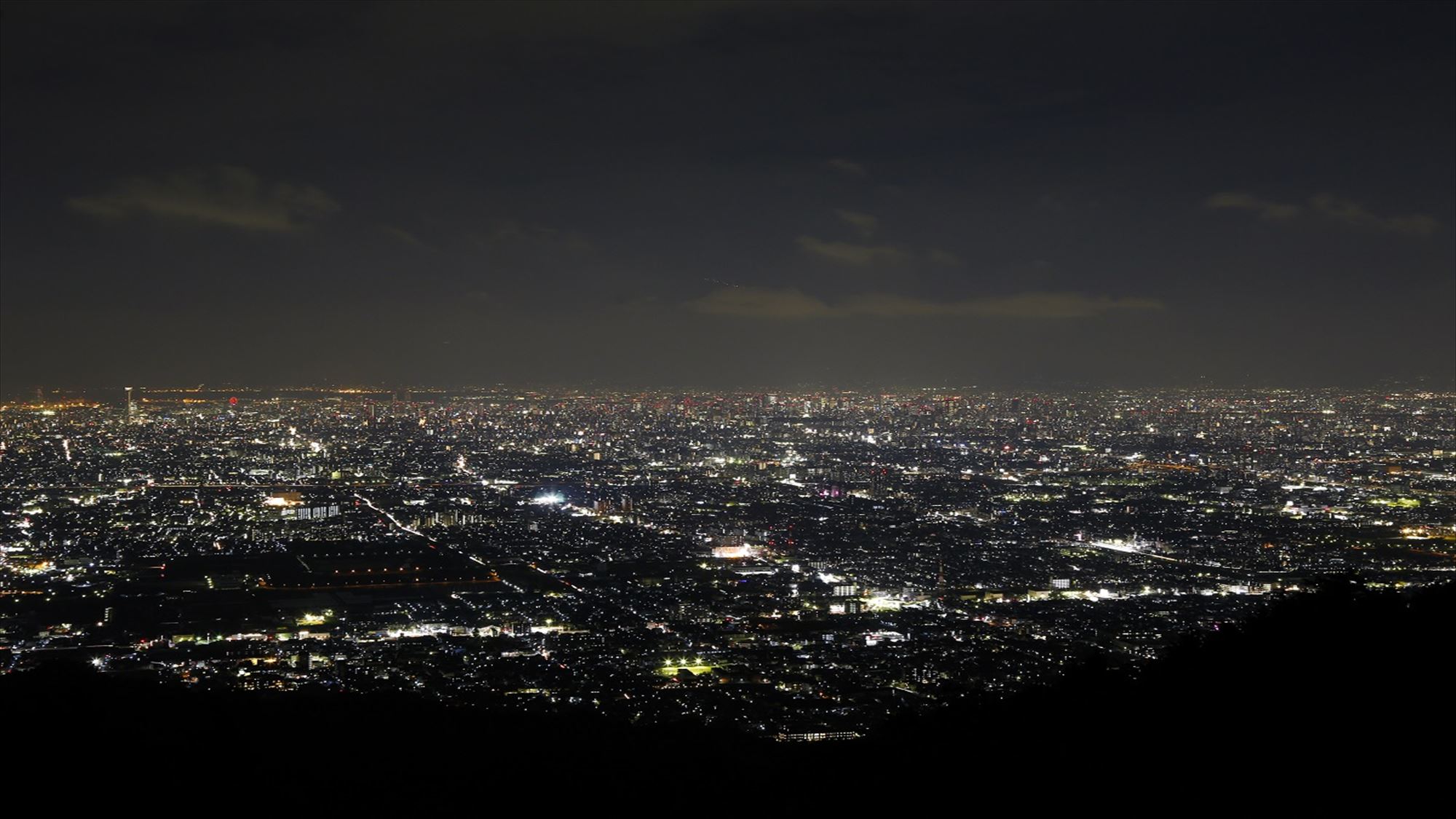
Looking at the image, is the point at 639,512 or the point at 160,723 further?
the point at 639,512

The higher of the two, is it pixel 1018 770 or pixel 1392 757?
pixel 1392 757

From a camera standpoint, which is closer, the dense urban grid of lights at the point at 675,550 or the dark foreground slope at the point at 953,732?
the dark foreground slope at the point at 953,732

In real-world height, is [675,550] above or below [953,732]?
below

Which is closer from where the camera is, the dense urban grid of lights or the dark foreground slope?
the dark foreground slope

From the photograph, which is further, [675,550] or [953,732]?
[675,550]

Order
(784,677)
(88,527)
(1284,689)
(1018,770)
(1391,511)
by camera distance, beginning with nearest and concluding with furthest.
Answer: (1018,770) < (1284,689) < (784,677) < (88,527) < (1391,511)

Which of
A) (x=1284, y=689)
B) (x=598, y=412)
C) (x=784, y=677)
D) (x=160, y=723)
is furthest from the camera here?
(x=598, y=412)

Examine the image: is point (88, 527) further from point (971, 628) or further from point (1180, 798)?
point (1180, 798)

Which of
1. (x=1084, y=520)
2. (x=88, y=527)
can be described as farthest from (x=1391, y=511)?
(x=88, y=527)
